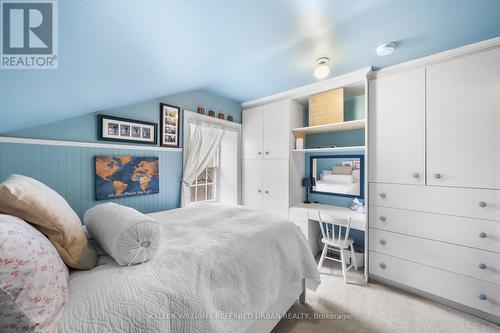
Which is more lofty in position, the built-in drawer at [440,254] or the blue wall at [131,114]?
the blue wall at [131,114]

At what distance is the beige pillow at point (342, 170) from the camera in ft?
9.18

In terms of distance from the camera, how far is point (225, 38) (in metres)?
1.40

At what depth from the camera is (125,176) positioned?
214cm

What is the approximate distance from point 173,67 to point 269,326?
2.18 meters

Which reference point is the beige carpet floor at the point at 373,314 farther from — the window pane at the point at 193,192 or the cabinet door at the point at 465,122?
the window pane at the point at 193,192

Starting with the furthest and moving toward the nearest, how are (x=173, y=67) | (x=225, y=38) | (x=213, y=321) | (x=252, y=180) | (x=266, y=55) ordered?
(x=252, y=180) → (x=266, y=55) → (x=173, y=67) → (x=225, y=38) → (x=213, y=321)

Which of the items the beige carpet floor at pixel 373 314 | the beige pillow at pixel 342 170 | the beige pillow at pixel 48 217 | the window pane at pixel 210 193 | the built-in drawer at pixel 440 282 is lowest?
the beige carpet floor at pixel 373 314

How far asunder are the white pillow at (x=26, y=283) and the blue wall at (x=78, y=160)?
4.44 feet

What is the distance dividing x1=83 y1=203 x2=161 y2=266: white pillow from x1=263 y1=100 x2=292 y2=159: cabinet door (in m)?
2.25

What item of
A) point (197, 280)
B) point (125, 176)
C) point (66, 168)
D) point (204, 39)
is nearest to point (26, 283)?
point (197, 280)

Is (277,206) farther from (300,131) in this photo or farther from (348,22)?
(348,22)

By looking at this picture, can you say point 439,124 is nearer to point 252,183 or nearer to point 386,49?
point 386,49

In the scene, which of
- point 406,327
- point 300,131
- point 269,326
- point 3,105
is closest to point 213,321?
point 269,326

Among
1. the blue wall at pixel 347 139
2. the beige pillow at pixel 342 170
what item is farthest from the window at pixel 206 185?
the beige pillow at pixel 342 170
